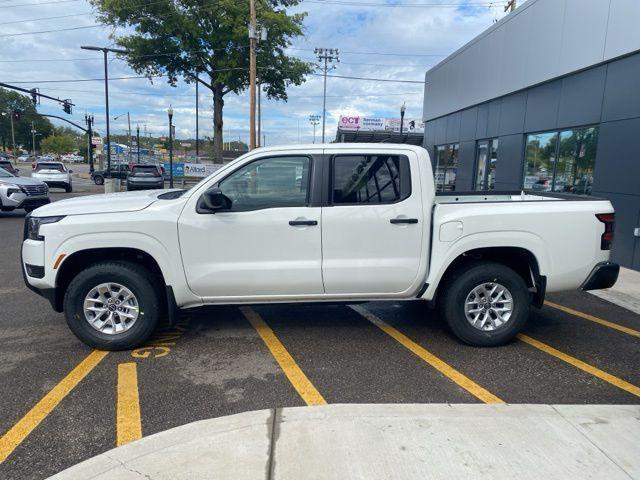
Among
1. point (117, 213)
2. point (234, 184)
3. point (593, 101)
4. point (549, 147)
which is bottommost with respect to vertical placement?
point (117, 213)

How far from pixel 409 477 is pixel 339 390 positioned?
47.4 inches

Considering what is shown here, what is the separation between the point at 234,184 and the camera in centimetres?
446

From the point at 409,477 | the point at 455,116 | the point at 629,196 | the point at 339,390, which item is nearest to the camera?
the point at 409,477

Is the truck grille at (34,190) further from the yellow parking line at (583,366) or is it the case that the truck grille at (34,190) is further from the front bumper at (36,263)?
the yellow parking line at (583,366)

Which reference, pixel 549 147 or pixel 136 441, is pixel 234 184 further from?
pixel 549 147

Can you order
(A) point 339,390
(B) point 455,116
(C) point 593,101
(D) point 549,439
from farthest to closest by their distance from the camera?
(B) point 455,116
(C) point 593,101
(A) point 339,390
(D) point 549,439

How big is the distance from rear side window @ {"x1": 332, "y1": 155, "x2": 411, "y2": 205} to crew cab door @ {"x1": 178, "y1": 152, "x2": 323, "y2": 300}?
28 cm

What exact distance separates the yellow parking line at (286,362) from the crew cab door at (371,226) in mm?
773

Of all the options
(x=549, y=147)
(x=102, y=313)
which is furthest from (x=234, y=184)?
(x=549, y=147)

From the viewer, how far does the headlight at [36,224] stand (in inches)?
170

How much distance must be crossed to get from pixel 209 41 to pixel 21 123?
4288 inches

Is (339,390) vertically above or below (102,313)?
below

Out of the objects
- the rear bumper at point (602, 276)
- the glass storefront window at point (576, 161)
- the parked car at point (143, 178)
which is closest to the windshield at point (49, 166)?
the parked car at point (143, 178)

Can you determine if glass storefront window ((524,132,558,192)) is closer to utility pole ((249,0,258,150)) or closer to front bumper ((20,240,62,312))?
front bumper ((20,240,62,312))
